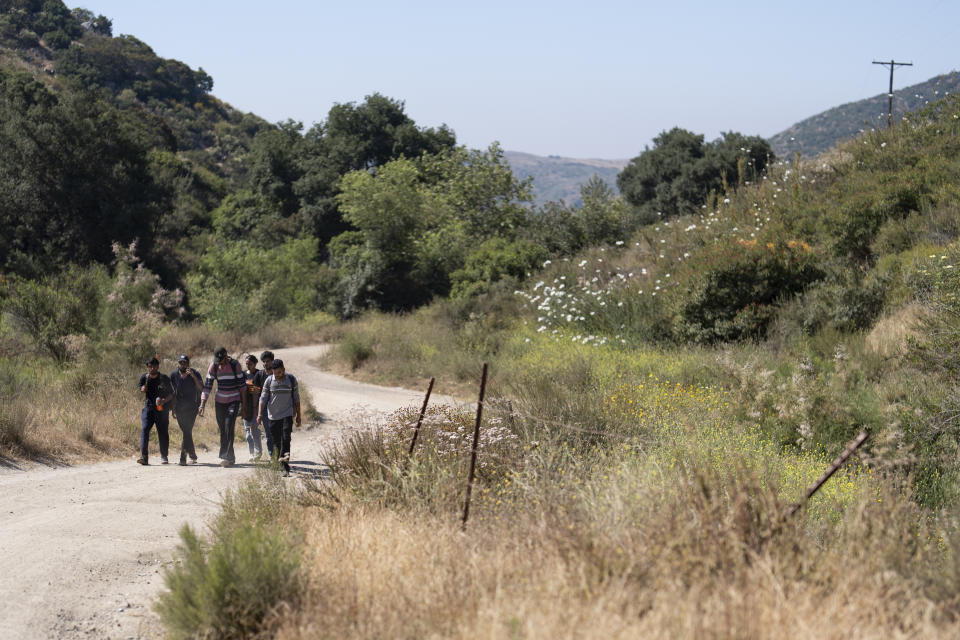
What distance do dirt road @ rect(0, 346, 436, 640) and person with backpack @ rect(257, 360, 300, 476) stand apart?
0.61 metres

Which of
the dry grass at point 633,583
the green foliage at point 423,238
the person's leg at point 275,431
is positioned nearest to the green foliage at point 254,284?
the green foliage at point 423,238

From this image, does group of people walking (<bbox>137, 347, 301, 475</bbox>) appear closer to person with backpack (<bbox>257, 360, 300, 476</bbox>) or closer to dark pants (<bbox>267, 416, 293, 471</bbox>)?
person with backpack (<bbox>257, 360, 300, 476</bbox>)

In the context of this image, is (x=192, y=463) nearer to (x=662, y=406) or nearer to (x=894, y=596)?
(x=662, y=406)

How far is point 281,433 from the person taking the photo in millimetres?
11352

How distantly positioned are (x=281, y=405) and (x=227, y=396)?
1.60 m

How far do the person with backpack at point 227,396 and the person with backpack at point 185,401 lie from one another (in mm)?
283

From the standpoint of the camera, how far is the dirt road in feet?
20.1

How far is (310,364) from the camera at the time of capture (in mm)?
25625

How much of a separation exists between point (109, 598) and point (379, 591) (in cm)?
291

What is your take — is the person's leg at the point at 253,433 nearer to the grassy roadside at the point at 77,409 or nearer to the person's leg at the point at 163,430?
the person's leg at the point at 163,430

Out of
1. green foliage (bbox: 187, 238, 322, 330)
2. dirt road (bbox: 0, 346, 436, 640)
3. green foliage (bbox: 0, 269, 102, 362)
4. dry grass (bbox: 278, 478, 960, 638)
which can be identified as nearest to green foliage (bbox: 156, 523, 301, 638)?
dry grass (bbox: 278, 478, 960, 638)

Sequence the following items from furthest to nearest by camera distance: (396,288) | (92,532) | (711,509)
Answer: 1. (396,288)
2. (92,532)
3. (711,509)

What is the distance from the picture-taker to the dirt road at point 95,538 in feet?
20.1

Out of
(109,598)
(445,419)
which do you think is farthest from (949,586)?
(109,598)
